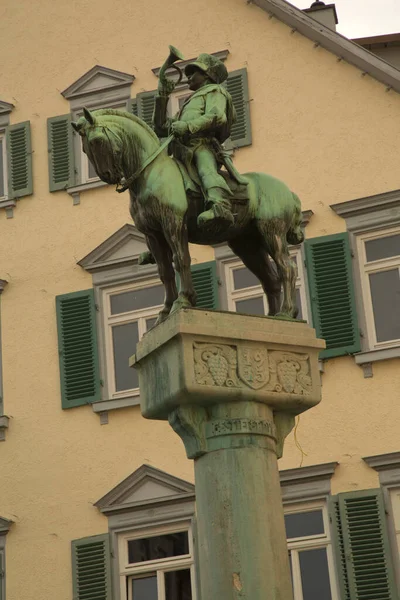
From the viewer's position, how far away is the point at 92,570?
1741 cm

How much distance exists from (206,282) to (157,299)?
26.7 inches

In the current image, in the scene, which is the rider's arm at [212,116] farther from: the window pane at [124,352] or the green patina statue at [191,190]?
the window pane at [124,352]

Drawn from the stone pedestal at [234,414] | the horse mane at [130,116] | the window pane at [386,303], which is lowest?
the stone pedestal at [234,414]

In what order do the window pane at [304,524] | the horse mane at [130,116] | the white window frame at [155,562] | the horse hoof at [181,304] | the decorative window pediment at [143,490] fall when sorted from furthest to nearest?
the decorative window pediment at [143,490] < the white window frame at [155,562] < the window pane at [304,524] < the horse mane at [130,116] < the horse hoof at [181,304]

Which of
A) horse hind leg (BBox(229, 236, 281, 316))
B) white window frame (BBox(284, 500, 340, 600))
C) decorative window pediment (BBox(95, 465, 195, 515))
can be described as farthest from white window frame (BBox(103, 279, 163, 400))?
horse hind leg (BBox(229, 236, 281, 316))

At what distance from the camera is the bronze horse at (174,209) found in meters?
10.9

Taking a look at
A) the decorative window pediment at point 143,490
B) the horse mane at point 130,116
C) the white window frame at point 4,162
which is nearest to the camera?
the horse mane at point 130,116

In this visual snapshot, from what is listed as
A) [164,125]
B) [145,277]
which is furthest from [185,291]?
[145,277]

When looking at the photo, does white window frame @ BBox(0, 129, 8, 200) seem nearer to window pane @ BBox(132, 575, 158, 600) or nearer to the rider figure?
window pane @ BBox(132, 575, 158, 600)

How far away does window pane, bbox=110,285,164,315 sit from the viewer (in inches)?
731

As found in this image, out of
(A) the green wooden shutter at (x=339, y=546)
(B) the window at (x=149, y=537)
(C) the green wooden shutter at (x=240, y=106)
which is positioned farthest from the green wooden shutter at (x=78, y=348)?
(A) the green wooden shutter at (x=339, y=546)

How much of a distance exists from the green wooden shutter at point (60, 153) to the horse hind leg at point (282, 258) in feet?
28.1

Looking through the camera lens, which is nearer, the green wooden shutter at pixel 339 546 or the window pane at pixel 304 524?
the green wooden shutter at pixel 339 546

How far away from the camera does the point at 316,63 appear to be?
1892 centimetres
